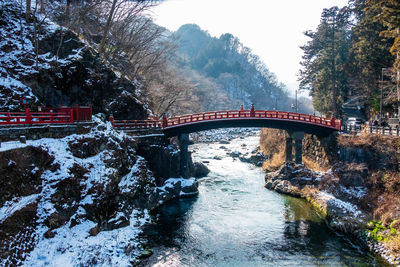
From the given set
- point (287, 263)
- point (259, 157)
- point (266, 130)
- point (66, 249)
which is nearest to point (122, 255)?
point (66, 249)

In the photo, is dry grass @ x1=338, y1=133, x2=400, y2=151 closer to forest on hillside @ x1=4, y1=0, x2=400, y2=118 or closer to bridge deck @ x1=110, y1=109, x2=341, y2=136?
bridge deck @ x1=110, y1=109, x2=341, y2=136

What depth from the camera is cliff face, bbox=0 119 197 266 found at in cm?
1387

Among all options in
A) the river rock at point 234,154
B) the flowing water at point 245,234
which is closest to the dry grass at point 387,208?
the flowing water at point 245,234

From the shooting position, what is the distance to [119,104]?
28.0 m

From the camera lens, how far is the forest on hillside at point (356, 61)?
98.7ft

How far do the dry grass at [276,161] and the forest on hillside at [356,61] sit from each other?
10.4 metres

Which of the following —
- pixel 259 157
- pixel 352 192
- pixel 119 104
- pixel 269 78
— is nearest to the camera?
pixel 352 192

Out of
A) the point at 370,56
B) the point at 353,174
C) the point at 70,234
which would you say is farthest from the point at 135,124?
the point at 370,56

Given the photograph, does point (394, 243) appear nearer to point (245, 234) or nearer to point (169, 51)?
point (245, 234)

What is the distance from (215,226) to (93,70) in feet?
58.5

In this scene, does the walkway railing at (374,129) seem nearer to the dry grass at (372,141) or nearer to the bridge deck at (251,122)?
the dry grass at (372,141)

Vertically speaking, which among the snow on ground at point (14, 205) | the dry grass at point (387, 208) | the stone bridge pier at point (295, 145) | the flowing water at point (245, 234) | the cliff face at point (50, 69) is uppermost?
the cliff face at point (50, 69)

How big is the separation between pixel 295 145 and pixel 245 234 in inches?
667

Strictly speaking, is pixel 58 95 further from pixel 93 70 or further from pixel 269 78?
pixel 269 78
